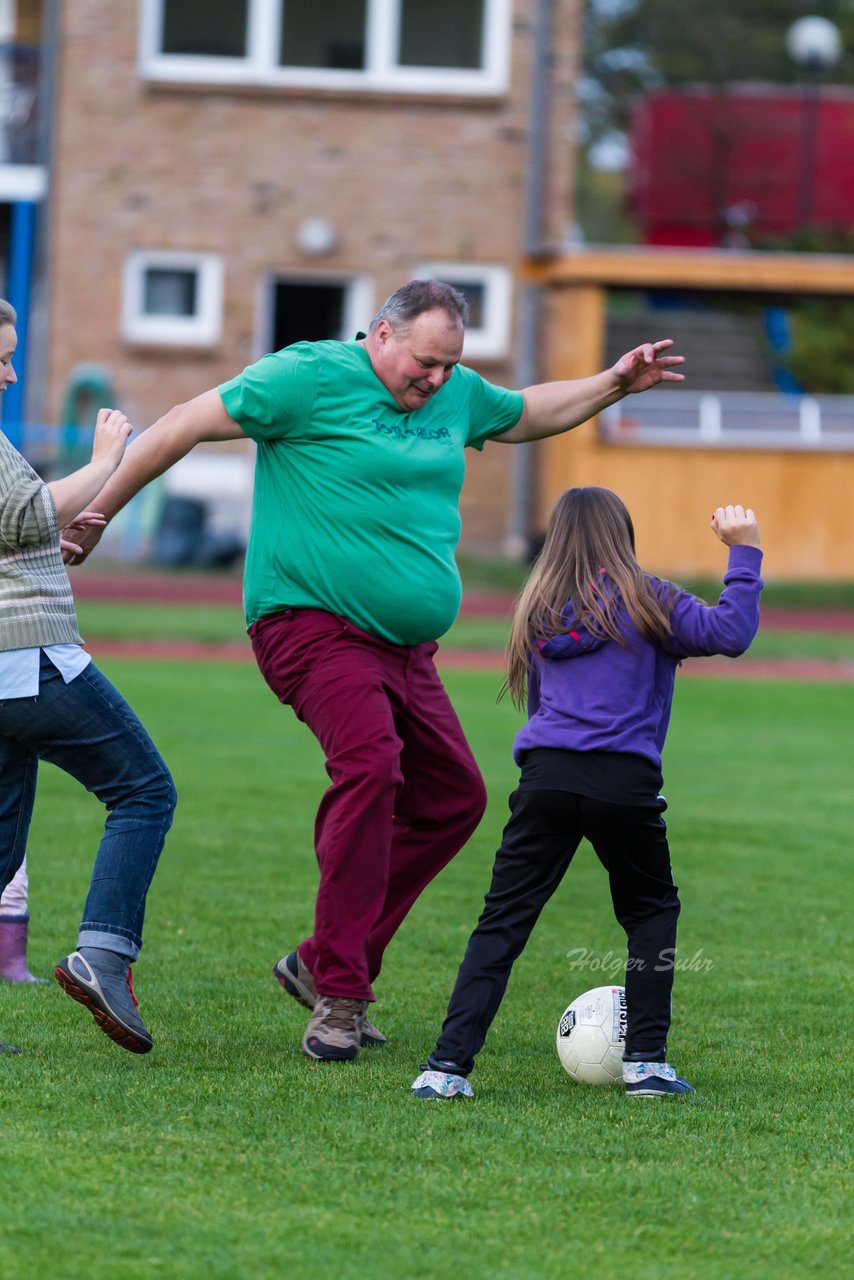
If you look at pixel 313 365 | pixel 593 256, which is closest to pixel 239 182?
pixel 593 256

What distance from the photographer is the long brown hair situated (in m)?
4.98

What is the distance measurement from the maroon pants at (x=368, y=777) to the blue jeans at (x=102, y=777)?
464 mm

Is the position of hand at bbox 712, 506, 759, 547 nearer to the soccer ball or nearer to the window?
the soccer ball

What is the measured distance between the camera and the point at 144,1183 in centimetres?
410

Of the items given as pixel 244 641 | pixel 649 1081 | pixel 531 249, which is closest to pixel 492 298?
pixel 531 249

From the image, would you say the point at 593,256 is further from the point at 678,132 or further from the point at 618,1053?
the point at 618,1053

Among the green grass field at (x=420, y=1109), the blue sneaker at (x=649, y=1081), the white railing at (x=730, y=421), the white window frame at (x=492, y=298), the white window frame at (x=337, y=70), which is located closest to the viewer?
the green grass field at (x=420, y=1109)

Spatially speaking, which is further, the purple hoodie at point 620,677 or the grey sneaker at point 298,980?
the grey sneaker at point 298,980

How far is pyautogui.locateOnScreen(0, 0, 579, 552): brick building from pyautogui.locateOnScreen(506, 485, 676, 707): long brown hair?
19.0m

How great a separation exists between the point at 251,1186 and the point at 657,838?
4.76 feet

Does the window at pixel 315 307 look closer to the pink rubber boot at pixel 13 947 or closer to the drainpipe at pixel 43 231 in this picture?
the drainpipe at pixel 43 231

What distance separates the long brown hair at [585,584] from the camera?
16.3 feet

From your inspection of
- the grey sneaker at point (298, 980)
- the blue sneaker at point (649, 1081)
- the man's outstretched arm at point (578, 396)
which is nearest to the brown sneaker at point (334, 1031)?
the grey sneaker at point (298, 980)

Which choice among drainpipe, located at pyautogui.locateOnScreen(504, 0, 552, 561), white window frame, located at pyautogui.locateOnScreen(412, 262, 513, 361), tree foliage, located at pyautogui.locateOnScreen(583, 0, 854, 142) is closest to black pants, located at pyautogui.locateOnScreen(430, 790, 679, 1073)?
drainpipe, located at pyautogui.locateOnScreen(504, 0, 552, 561)
